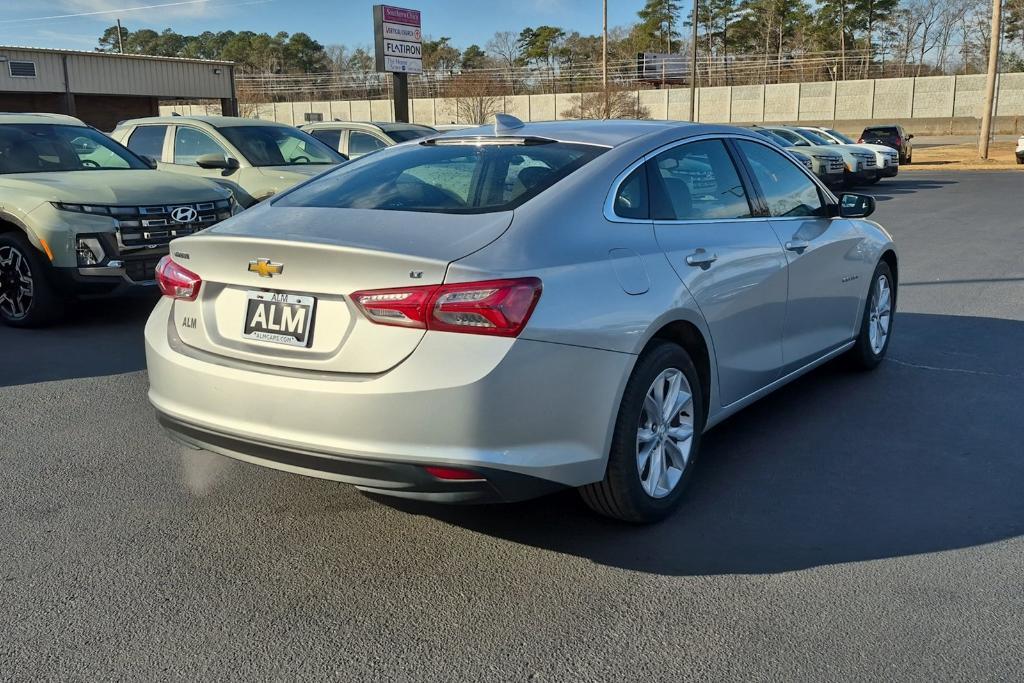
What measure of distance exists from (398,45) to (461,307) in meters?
23.5

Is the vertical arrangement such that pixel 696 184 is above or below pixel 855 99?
below

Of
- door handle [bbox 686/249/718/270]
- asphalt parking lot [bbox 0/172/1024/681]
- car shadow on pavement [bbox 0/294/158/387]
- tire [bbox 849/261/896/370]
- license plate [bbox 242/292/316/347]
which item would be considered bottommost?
car shadow on pavement [bbox 0/294/158/387]

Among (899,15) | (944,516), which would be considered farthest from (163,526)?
(899,15)

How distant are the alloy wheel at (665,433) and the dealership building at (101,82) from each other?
36843mm

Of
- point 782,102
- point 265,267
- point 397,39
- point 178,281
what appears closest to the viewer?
point 265,267

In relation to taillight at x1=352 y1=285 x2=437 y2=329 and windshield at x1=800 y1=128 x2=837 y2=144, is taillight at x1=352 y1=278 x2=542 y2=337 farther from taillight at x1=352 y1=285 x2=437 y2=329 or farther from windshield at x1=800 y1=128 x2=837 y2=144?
windshield at x1=800 y1=128 x2=837 y2=144

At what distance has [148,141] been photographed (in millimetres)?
11922

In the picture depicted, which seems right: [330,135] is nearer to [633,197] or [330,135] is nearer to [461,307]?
[633,197]

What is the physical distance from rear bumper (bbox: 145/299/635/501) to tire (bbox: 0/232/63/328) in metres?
4.71

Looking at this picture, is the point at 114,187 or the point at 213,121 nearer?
the point at 114,187

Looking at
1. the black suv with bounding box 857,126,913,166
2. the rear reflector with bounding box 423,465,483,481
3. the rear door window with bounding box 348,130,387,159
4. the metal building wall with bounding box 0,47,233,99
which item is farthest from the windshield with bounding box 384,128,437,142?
the metal building wall with bounding box 0,47,233,99

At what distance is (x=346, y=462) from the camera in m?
3.21

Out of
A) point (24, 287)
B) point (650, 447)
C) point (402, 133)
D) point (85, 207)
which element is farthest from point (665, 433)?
point (402, 133)

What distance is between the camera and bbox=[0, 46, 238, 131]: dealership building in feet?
117
